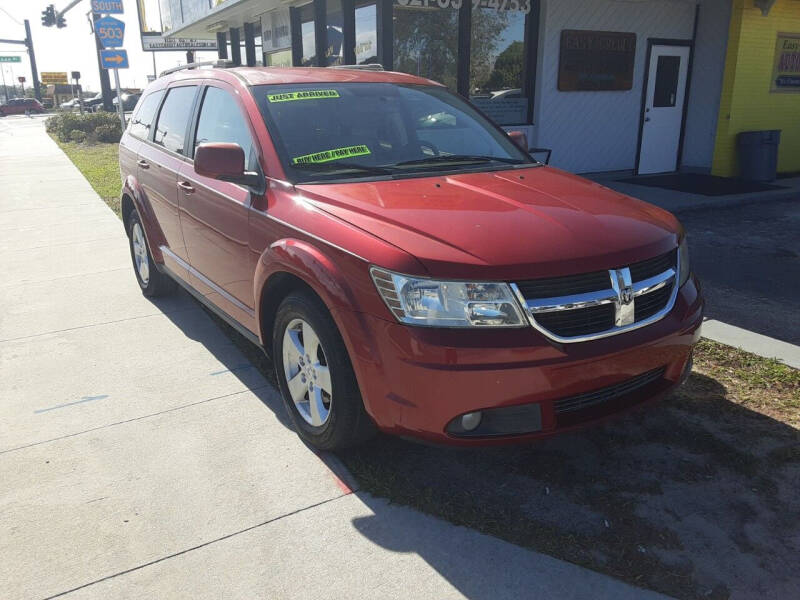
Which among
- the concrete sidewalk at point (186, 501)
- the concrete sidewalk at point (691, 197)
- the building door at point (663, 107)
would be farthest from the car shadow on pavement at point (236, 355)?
the building door at point (663, 107)

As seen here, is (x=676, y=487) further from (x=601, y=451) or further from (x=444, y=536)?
(x=444, y=536)

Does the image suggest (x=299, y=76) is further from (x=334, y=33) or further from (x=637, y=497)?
(x=334, y=33)

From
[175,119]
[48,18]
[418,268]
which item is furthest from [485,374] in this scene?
[48,18]

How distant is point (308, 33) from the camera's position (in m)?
12.9

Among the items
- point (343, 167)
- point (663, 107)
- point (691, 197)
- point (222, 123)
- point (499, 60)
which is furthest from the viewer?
point (663, 107)

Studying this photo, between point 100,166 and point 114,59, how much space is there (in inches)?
102

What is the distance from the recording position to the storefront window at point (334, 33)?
11503 millimetres

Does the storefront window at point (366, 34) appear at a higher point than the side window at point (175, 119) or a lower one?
higher

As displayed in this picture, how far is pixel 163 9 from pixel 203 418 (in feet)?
71.7

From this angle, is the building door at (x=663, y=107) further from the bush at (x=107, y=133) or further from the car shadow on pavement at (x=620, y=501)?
the bush at (x=107, y=133)

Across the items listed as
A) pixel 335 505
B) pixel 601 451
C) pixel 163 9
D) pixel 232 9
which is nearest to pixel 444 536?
pixel 335 505

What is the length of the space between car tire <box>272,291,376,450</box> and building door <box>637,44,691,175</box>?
10.5 metres

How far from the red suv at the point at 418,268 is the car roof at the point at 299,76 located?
24 mm

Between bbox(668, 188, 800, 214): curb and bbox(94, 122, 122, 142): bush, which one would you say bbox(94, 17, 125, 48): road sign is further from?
bbox(668, 188, 800, 214): curb
